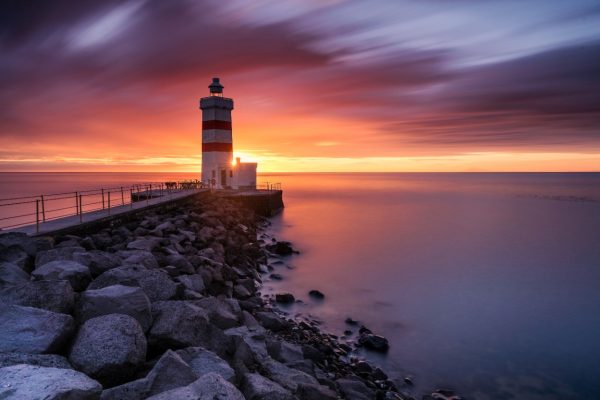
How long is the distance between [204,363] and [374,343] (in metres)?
5.45

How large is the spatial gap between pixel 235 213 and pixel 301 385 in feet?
A: 60.7

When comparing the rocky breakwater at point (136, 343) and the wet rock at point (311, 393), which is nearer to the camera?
the rocky breakwater at point (136, 343)

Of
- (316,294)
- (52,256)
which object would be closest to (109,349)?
(52,256)

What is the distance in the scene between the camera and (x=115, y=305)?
4.35 meters

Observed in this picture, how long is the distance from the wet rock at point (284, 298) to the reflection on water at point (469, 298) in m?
0.38

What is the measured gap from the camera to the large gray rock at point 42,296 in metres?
4.25

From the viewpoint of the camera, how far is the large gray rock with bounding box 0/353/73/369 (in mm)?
3109

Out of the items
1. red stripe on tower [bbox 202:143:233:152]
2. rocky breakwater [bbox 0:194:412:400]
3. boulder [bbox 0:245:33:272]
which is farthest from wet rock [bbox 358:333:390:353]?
red stripe on tower [bbox 202:143:233:152]

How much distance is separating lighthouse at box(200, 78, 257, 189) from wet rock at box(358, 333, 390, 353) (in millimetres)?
19944

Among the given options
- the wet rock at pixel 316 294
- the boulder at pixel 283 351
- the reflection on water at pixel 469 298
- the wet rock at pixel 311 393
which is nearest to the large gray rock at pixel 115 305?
the wet rock at pixel 311 393

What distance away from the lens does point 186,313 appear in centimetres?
465

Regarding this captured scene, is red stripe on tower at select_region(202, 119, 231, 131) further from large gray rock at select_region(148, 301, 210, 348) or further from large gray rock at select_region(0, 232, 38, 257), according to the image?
large gray rock at select_region(148, 301, 210, 348)

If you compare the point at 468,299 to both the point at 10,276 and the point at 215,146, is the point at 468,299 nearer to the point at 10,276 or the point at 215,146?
the point at 10,276

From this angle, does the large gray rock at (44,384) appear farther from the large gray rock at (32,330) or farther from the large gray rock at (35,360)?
the large gray rock at (32,330)
